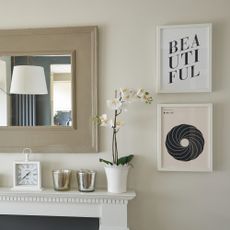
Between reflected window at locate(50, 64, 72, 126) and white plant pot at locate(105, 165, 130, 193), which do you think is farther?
reflected window at locate(50, 64, 72, 126)

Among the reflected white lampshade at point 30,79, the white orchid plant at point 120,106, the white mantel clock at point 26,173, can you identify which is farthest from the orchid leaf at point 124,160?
the reflected white lampshade at point 30,79

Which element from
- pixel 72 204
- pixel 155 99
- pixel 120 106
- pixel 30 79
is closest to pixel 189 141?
pixel 155 99

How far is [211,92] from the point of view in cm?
211

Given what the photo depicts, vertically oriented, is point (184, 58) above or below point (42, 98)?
above

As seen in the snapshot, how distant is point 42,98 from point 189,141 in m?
1.02

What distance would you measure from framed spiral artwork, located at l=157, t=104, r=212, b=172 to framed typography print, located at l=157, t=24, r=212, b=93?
0.42ft

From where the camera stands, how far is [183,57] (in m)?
2.13

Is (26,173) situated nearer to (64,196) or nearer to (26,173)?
(26,173)

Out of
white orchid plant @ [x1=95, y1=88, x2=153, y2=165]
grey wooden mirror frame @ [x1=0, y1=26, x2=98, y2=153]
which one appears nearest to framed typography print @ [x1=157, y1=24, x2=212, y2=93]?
white orchid plant @ [x1=95, y1=88, x2=153, y2=165]

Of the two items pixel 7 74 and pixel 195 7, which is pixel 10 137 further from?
pixel 195 7

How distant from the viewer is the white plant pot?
204cm

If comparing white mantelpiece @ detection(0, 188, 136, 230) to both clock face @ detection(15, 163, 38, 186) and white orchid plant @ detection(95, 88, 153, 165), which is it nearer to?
clock face @ detection(15, 163, 38, 186)

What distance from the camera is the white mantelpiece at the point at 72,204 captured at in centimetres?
205

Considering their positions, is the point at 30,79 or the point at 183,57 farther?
the point at 30,79
